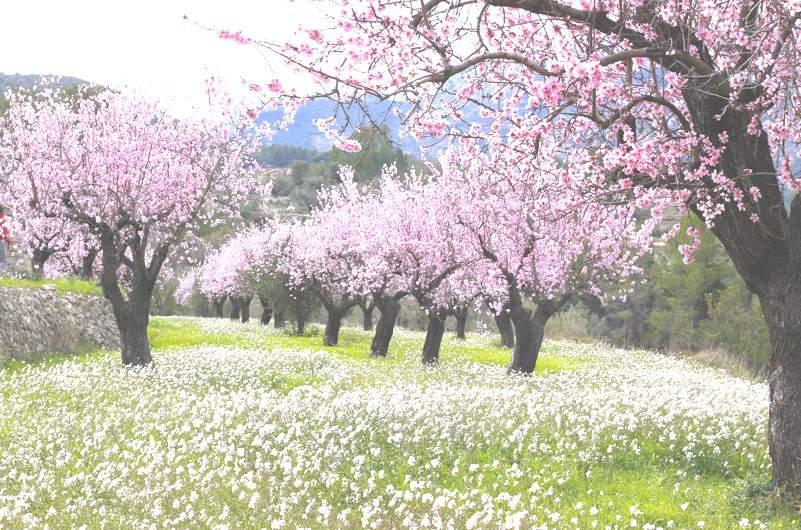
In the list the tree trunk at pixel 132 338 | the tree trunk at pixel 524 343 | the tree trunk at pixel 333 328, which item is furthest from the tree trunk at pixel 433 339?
the tree trunk at pixel 333 328

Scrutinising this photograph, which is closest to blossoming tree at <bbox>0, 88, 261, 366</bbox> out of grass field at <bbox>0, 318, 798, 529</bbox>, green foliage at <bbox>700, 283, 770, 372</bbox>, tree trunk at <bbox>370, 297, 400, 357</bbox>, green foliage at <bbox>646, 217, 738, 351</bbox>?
grass field at <bbox>0, 318, 798, 529</bbox>

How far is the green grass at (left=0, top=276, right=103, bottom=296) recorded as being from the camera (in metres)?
26.0

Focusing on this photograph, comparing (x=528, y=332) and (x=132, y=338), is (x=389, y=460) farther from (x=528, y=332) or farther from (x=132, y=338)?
(x=132, y=338)

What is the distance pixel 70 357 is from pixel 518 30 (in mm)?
21980

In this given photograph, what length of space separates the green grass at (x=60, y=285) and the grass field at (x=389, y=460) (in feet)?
36.3

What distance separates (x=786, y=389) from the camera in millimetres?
8492

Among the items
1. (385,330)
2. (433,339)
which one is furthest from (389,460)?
(385,330)

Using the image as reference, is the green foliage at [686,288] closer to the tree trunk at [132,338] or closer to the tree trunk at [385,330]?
the tree trunk at [385,330]

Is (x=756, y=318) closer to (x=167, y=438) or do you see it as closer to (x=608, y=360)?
(x=608, y=360)

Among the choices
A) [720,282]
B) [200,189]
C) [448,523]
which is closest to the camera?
[448,523]

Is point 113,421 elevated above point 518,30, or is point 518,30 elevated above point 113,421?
point 518,30

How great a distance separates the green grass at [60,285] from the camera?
2598cm

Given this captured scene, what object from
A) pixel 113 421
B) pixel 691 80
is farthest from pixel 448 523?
pixel 113 421

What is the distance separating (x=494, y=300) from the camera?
27.8 m
